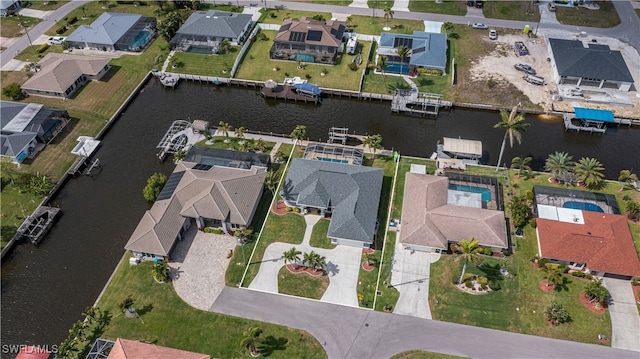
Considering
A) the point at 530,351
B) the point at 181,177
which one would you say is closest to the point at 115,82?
the point at 181,177

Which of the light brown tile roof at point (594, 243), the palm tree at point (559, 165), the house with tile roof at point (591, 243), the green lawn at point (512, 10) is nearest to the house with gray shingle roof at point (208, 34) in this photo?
the green lawn at point (512, 10)

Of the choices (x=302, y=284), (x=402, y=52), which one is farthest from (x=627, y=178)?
(x=302, y=284)

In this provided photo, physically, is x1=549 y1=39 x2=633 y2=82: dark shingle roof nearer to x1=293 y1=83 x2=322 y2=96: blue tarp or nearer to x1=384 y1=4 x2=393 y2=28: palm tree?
x1=384 y1=4 x2=393 y2=28: palm tree

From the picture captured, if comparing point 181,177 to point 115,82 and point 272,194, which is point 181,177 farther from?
point 115,82

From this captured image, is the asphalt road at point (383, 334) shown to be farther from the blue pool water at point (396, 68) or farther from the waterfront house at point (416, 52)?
the waterfront house at point (416, 52)

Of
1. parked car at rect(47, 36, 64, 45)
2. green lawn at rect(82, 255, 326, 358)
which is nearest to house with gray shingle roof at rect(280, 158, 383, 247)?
green lawn at rect(82, 255, 326, 358)

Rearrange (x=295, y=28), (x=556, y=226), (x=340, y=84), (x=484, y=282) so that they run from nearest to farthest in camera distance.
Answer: (x=484, y=282) < (x=556, y=226) < (x=340, y=84) < (x=295, y=28)
